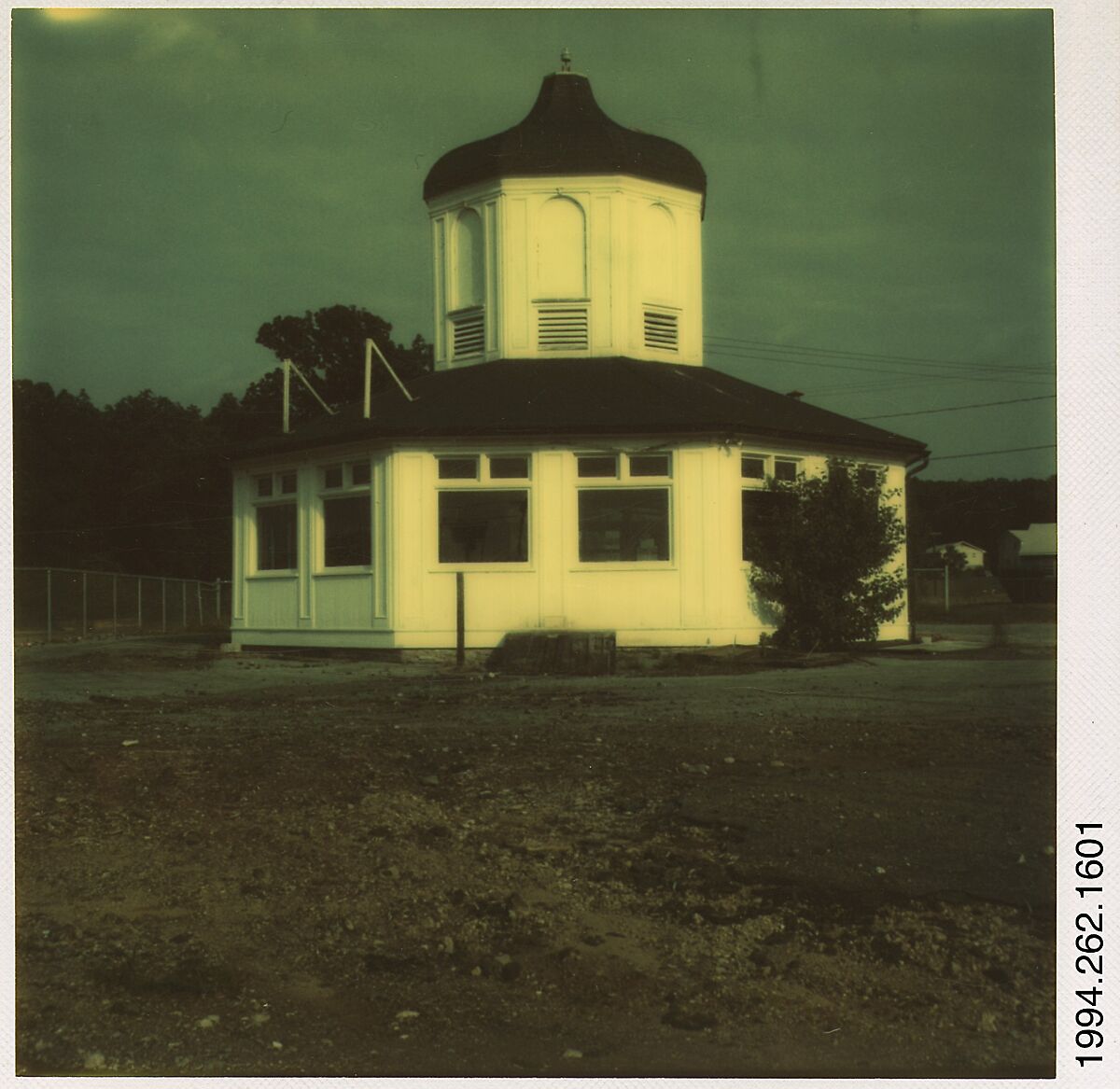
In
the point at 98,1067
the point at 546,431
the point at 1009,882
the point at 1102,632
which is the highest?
the point at 546,431

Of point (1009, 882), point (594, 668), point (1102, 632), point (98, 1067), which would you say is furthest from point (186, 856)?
point (594, 668)

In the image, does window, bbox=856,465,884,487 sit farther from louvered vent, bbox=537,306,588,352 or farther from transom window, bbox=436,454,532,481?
louvered vent, bbox=537,306,588,352

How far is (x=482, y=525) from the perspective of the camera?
53.5ft

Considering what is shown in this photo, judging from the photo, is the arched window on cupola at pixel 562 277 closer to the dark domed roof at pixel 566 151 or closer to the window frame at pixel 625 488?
the dark domed roof at pixel 566 151

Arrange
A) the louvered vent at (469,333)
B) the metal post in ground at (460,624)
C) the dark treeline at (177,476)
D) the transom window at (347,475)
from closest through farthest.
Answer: the dark treeline at (177,476), the metal post in ground at (460,624), the transom window at (347,475), the louvered vent at (469,333)

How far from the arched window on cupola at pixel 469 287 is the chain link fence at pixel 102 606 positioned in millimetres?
8112

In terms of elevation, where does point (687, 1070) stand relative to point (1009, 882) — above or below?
below

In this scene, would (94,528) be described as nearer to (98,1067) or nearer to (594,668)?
(594,668)

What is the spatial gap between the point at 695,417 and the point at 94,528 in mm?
10702

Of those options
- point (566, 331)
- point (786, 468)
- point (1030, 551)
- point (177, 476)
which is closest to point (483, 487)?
point (566, 331)

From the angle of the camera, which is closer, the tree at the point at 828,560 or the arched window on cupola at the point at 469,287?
the tree at the point at 828,560

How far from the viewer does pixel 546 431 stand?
1602cm

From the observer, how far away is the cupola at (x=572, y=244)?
18.5 m

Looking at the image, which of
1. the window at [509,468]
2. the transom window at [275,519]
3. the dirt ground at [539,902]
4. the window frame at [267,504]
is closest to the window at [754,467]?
the window at [509,468]
